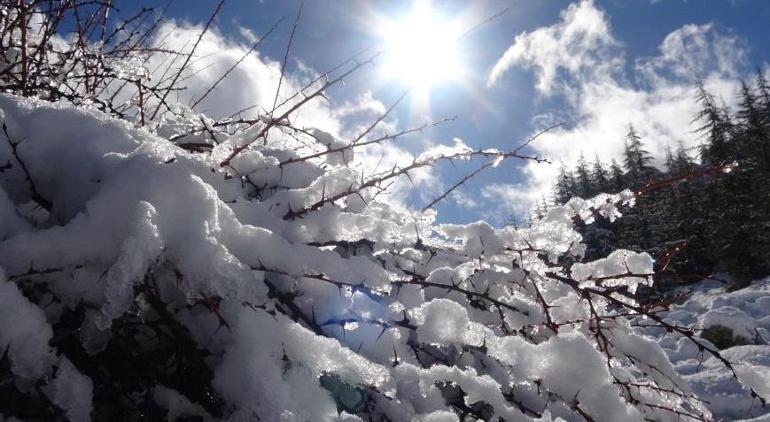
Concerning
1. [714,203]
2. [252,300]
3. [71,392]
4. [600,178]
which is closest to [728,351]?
[252,300]

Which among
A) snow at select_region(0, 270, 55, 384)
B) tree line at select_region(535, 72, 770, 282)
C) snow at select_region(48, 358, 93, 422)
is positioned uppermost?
tree line at select_region(535, 72, 770, 282)

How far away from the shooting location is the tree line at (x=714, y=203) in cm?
2609

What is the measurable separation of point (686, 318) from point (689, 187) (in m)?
20.8

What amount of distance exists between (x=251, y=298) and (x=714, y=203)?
109 ft

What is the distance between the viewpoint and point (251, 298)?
3.00ft

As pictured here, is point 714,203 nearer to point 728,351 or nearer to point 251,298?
point 728,351

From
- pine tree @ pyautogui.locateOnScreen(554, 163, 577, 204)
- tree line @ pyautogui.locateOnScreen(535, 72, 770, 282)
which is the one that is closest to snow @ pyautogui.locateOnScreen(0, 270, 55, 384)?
tree line @ pyautogui.locateOnScreen(535, 72, 770, 282)

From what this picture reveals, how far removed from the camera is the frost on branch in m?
0.89

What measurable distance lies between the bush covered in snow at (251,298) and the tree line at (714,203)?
20134 millimetres

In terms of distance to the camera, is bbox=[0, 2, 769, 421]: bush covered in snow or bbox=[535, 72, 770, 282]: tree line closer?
bbox=[0, 2, 769, 421]: bush covered in snow

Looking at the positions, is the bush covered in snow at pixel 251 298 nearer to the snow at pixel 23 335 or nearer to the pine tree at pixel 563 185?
the snow at pixel 23 335

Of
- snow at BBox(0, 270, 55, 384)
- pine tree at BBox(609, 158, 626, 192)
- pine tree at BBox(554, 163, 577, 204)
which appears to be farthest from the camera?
pine tree at BBox(554, 163, 577, 204)

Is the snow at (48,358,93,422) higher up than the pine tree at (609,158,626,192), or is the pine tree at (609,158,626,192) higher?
the pine tree at (609,158,626,192)

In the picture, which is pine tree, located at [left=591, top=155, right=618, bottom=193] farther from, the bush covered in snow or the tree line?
the bush covered in snow
